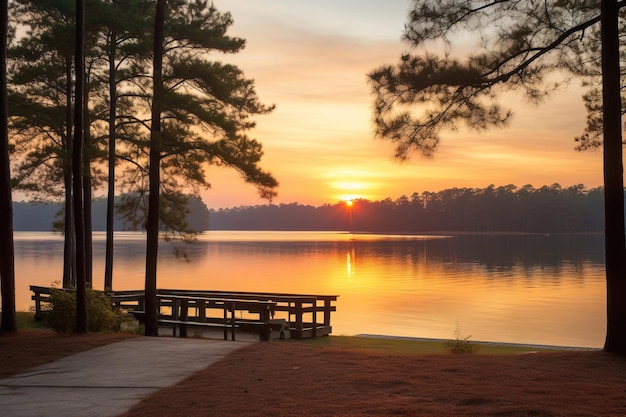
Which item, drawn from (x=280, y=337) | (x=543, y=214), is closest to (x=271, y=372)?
(x=280, y=337)

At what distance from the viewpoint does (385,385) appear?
904cm

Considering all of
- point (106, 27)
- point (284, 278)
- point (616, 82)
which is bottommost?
point (284, 278)

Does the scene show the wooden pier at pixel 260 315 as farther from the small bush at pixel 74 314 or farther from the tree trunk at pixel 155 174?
the small bush at pixel 74 314

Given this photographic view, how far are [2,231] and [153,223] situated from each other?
13.1 feet

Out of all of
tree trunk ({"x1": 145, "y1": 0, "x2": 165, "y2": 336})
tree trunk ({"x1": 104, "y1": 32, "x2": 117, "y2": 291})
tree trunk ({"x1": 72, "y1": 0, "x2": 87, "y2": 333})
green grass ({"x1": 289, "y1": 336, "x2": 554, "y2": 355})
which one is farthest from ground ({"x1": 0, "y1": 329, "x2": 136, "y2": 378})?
tree trunk ({"x1": 104, "y1": 32, "x2": 117, "y2": 291})

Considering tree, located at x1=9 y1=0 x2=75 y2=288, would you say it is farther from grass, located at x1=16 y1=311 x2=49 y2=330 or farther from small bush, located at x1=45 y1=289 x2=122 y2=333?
small bush, located at x1=45 y1=289 x2=122 y2=333

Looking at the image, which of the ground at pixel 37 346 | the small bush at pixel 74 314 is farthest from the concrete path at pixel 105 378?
the small bush at pixel 74 314

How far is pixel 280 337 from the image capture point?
57.1 ft

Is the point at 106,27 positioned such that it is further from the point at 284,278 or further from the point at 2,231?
the point at 284,278

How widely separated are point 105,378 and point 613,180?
9255mm

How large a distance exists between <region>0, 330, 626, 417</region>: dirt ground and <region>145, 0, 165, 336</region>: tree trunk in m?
5.44

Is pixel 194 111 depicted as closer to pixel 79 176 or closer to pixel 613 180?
pixel 79 176

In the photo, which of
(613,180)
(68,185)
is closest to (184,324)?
(68,185)

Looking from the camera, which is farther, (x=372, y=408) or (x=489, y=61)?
(x=489, y=61)
